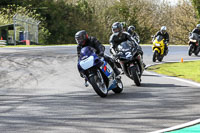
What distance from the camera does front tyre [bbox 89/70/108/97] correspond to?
894 centimetres

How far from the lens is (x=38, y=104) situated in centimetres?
864

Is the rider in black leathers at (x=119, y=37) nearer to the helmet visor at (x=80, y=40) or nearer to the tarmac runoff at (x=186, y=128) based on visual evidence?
the helmet visor at (x=80, y=40)

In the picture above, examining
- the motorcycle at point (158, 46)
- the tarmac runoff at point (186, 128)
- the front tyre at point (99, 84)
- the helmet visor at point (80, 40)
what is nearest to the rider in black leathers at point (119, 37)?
the helmet visor at point (80, 40)

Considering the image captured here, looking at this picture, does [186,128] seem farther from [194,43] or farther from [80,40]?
[194,43]

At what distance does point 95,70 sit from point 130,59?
96.6 inches

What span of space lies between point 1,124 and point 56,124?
0.90 metres

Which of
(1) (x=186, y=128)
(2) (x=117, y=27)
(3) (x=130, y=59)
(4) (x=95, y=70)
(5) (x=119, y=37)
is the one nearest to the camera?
(1) (x=186, y=128)

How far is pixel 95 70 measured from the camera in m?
9.20

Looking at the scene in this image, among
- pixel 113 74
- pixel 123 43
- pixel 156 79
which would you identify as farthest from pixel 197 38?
pixel 113 74

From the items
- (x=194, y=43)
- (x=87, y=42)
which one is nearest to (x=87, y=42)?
(x=87, y=42)

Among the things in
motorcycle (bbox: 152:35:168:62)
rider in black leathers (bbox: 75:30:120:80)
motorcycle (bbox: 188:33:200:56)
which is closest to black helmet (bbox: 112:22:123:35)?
rider in black leathers (bbox: 75:30:120:80)

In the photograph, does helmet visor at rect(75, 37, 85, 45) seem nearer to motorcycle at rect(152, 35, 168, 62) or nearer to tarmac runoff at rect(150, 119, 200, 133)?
tarmac runoff at rect(150, 119, 200, 133)

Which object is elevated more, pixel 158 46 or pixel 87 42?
pixel 87 42

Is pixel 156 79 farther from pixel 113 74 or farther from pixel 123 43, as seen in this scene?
pixel 113 74
